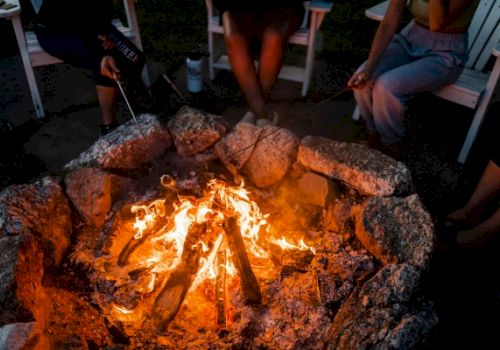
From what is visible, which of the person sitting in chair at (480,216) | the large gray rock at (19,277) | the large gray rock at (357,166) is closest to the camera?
the large gray rock at (19,277)

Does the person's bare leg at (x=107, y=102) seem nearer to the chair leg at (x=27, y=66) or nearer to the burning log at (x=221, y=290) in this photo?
the chair leg at (x=27, y=66)

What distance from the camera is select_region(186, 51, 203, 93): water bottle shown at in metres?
4.20

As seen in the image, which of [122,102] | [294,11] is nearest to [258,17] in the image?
[294,11]

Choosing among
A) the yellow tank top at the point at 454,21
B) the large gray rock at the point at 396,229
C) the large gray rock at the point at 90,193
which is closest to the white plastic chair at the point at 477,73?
the yellow tank top at the point at 454,21

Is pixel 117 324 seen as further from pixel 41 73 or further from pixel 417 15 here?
pixel 41 73

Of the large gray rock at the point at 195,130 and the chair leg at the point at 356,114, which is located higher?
the large gray rock at the point at 195,130

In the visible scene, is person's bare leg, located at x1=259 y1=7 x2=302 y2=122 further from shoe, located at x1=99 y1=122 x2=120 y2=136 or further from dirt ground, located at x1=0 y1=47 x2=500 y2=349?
shoe, located at x1=99 y1=122 x2=120 y2=136

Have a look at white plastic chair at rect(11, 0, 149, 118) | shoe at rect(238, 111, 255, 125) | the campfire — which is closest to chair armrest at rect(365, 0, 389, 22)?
shoe at rect(238, 111, 255, 125)

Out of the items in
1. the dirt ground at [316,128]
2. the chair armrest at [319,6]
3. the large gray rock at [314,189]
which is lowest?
the dirt ground at [316,128]

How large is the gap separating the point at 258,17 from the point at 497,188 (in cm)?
236

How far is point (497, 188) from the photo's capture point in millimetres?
2881

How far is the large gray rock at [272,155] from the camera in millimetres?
2820

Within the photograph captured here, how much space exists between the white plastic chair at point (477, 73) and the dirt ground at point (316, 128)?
1.21ft

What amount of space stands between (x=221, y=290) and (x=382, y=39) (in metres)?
2.35
